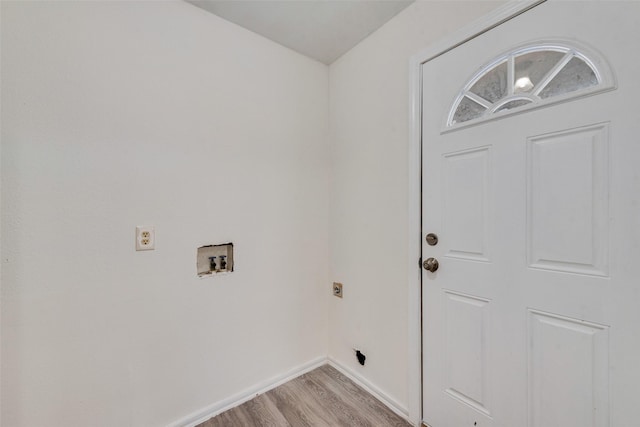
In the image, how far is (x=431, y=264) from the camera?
1.32 metres

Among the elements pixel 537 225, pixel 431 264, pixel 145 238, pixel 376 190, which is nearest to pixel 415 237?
pixel 431 264

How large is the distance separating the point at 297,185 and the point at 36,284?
1.37 m

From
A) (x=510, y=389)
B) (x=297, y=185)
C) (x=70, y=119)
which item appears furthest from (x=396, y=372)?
(x=70, y=119)

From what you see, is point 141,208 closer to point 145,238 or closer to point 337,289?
point 145,238

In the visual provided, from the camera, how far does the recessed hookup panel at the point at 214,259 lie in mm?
1485

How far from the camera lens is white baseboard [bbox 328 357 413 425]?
4.81ft

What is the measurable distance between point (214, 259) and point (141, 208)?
47 cm

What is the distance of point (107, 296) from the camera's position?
1.21 metres

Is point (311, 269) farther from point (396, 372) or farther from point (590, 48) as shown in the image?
point (590, 48)

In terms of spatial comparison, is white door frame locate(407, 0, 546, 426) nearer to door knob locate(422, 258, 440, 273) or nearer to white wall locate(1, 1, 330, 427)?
door knob locate(422, 258, 440, 273)

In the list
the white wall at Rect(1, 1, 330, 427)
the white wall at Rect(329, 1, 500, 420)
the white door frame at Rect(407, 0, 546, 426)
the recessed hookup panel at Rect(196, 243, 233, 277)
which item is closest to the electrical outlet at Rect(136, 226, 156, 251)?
the white wall at Rect(1, 1, 330, 427)

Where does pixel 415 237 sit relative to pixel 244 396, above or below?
above

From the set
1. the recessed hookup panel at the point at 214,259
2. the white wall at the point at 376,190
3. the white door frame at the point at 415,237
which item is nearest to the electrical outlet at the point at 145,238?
the recessed hookup panel at the point at 214,259

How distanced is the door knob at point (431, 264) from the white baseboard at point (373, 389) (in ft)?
2.70
